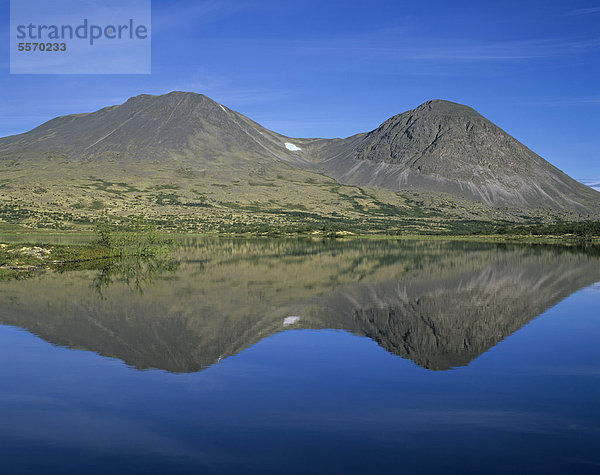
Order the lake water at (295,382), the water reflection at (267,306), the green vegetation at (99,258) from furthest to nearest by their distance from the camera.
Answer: the green vegetation at (99,258) → the water reflection at (267,306) → the lake water at (295,382)

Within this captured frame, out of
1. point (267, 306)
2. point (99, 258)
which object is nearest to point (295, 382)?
point (267, 306)

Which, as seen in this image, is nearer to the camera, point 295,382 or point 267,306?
point 295,382

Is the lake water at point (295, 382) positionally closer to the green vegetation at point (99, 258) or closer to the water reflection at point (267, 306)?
the water reflection at point (267, 306)

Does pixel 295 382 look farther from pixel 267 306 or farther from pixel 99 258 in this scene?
pixel 99 258

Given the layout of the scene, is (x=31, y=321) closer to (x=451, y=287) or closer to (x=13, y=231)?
(x=451, y=287)

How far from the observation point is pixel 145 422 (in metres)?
14.9

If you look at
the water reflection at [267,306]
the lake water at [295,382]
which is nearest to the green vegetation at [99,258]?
the water reflection at [267,306]

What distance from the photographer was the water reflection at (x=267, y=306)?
23.9 metres

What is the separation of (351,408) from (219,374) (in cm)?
548

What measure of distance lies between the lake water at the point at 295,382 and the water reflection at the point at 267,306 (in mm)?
180

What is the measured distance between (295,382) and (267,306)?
16100 mm

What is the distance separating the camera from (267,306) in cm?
3478

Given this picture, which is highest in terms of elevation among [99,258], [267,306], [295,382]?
[99,258]

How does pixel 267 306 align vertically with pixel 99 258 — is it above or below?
below
